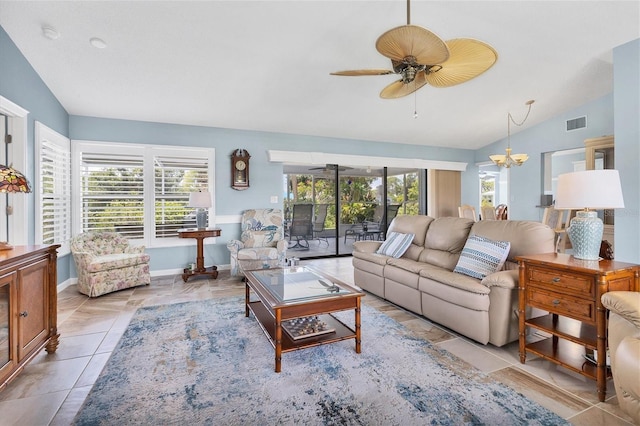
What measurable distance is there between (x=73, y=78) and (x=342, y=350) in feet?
13.8

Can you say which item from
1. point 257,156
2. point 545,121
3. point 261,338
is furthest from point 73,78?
point 545,121

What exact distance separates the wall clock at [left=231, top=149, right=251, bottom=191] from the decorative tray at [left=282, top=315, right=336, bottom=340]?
325 cm

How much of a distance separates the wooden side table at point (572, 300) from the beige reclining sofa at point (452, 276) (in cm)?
17

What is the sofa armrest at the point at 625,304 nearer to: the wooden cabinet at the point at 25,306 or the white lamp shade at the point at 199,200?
the wooden cabinet at the point at 25,306

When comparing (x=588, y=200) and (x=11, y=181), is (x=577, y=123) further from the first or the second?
(x=11, y=181)

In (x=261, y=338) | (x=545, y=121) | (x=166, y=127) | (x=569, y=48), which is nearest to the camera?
(x=261, y=338)

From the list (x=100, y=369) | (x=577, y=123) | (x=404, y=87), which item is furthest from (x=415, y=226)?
(x=577, y=123)

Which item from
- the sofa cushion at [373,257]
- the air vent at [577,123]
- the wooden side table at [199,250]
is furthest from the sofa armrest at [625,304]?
the air vent at [577,123]

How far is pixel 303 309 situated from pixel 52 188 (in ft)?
12.7

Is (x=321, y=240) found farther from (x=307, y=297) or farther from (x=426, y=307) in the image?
(x=307, y=297)

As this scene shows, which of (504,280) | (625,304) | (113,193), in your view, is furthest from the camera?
(113,193)

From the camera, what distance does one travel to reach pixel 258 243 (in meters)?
5.04

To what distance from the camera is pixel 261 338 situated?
2668 millimetres

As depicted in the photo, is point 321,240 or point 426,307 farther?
point 321,240
